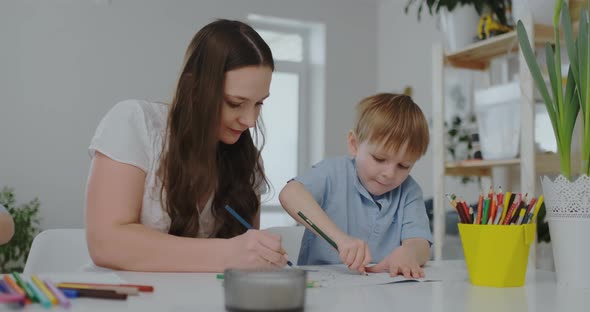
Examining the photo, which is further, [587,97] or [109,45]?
[109,45]

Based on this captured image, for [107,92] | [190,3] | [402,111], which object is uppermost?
[190,3]

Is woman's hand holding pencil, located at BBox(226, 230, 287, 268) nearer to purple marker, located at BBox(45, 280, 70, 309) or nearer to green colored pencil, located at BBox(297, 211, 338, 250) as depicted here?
green colored pencil, located at BBox(297, 211, 338, 250)

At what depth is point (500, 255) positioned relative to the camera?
3.04 feet

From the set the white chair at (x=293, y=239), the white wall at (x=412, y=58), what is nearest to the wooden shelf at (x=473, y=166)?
the white wall at (x=412, y=58)

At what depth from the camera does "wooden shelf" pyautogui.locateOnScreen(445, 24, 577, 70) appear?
2090 mm

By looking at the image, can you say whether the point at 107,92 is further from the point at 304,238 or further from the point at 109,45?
the point at 304,238

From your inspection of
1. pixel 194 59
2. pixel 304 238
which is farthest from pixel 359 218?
pixel 194 59

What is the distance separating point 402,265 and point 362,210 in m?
0.35

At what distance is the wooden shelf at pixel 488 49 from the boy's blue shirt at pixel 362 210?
1.03 meters

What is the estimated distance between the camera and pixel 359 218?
1372 millimetres

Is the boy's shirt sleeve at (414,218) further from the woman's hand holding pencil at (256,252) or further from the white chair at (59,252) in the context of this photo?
the white chair at (59,252)

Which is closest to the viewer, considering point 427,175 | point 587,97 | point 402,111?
point 587,97

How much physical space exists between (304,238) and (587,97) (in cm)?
68

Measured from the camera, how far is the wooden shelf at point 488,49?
209 cm
